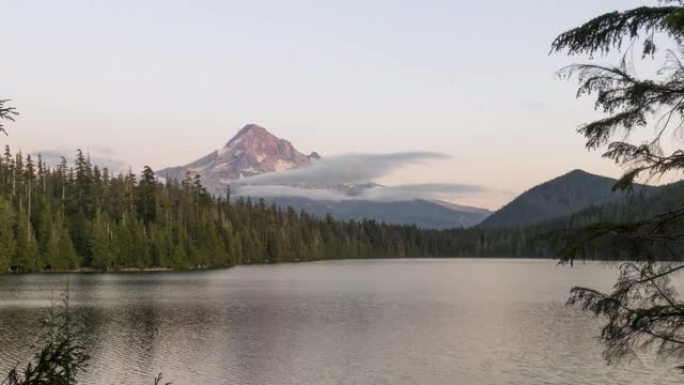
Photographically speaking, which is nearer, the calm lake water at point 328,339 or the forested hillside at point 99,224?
the calm lake water at point 328,339

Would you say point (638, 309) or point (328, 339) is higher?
point (638, 309)

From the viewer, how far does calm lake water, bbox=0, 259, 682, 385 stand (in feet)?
119

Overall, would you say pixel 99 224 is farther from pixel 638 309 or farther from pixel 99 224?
pixel 638 309

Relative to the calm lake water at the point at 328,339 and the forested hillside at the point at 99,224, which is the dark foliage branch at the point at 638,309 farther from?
the forested hillside at the point at 99,224

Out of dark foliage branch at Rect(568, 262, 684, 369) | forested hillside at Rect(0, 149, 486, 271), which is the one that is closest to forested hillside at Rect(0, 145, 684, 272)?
forested hillside at Rect(0, 149, 486, 271)

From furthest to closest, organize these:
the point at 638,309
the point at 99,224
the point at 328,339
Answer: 1. the point at 99,224
2. the point at 328,339
3. the point at 638,309

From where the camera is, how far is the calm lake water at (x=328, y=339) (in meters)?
36.3

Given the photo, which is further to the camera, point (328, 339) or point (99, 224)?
point (99, 224)

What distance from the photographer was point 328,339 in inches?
1911

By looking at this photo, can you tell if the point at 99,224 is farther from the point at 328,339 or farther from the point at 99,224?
the point at 328,339

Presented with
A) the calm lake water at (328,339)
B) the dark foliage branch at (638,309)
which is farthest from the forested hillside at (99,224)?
the dark foliage branch at (638,309)

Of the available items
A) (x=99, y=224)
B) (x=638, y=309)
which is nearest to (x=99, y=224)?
(x=99, y=224)

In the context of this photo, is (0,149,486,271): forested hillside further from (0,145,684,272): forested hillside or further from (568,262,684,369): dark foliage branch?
(568,262,684,369): dark foliage branch

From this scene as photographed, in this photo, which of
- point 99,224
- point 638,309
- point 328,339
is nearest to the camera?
point 638,309
